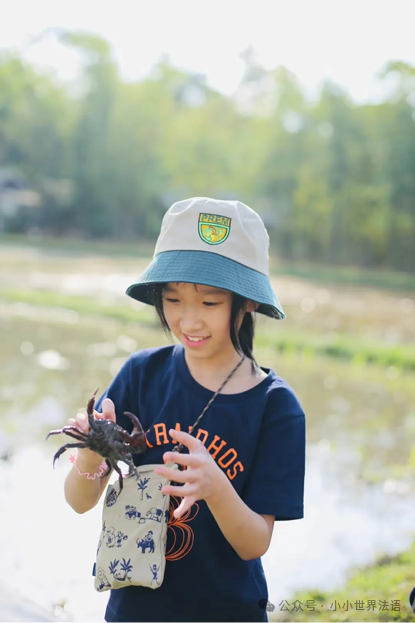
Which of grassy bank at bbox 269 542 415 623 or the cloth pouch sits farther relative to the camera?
grassy bank at bbox 269 542 415 623

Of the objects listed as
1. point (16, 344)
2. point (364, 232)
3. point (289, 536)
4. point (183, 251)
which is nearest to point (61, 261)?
point (364, 232)

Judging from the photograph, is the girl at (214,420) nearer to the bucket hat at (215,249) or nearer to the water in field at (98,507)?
the bucket hat at (215,249)

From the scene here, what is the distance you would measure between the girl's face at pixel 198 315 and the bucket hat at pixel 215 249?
42 mm

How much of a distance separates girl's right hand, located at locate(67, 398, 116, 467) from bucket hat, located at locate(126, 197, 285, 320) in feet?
0.89

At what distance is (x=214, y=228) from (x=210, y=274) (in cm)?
11

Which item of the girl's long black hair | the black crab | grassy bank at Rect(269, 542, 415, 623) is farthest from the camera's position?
grassy bank at Rect(269, 542, 415, 623)

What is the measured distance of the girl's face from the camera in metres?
1.51

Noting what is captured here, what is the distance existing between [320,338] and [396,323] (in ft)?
10.1

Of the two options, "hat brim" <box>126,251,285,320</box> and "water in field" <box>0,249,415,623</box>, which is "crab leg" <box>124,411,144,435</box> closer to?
"hat brim" <box>126,251,285,320</box>

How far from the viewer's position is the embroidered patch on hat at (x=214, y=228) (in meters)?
1.52

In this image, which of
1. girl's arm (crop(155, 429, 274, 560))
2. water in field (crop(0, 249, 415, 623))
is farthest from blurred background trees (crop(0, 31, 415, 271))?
girl's arm (crop(155, 429, 274, 560))

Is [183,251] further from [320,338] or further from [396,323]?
[396,323]

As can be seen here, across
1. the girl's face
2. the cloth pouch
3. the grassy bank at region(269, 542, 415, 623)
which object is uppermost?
the girl's face

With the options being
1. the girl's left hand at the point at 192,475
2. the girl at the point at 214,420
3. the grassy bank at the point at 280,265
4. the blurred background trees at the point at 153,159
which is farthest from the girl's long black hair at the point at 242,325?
the blurred background trees at the point at 153,159
